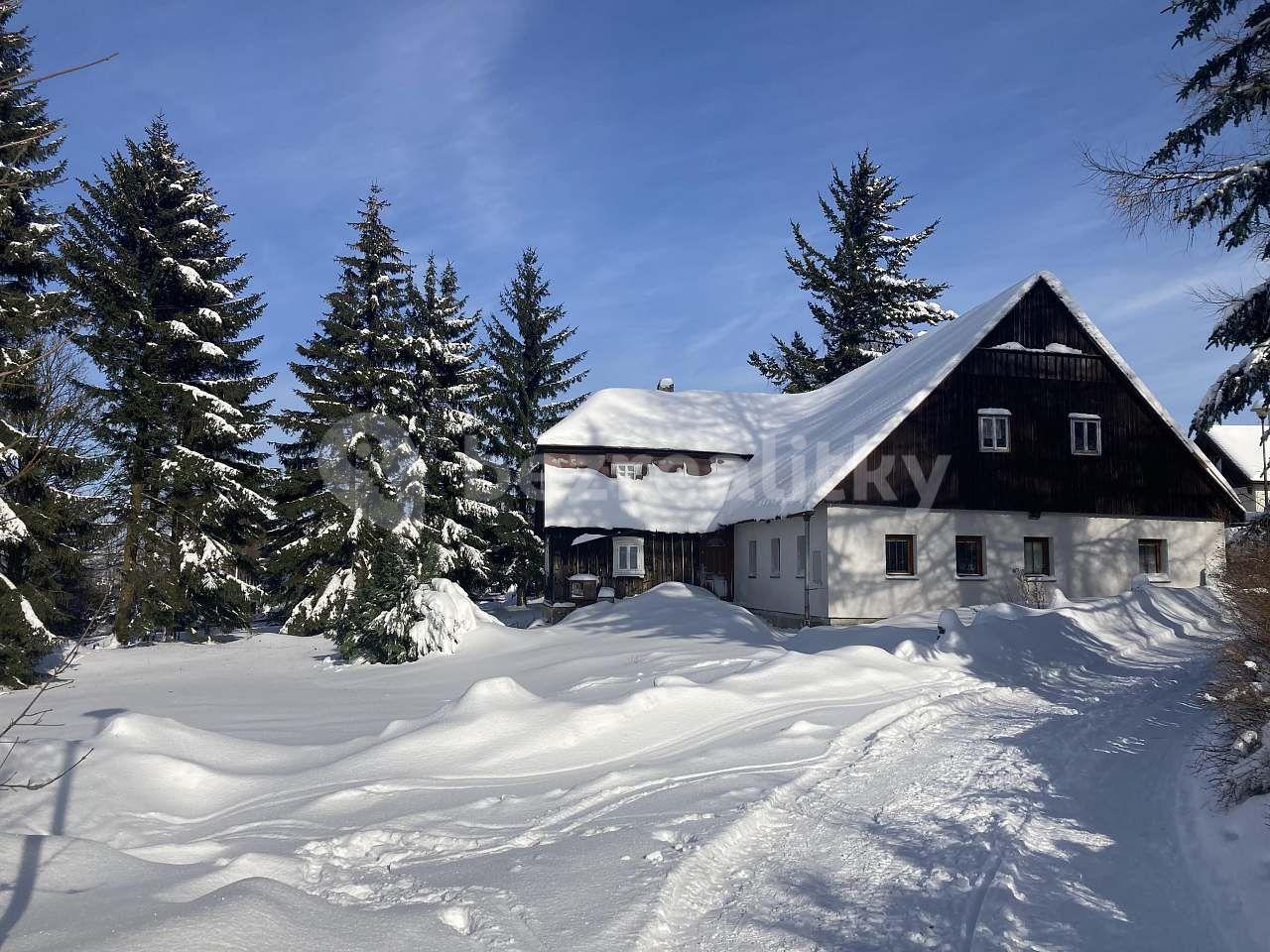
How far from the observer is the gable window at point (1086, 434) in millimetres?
24422

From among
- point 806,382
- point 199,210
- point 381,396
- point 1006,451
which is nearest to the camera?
point 1006,451

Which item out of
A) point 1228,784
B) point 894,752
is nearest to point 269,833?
point 894,752

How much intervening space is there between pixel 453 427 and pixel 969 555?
2031 centimetres

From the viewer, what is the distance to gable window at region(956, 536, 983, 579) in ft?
76.9

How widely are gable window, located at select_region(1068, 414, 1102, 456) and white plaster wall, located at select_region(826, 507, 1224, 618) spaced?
1.94m

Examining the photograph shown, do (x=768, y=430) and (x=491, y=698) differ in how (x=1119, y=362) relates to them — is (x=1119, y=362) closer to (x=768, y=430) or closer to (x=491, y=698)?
(x=768, y=430)

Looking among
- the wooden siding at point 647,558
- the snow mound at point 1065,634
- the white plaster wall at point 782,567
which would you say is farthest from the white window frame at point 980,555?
the wooden siding at point 647,558

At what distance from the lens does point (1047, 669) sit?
1430cm

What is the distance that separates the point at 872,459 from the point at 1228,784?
16180 millimetres

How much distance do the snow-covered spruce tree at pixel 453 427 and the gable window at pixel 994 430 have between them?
18.9 metres

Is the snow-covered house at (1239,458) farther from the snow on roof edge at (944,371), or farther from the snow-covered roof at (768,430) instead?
the snow on roof edge at (944,371)

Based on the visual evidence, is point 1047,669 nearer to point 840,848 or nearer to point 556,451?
point 840,848

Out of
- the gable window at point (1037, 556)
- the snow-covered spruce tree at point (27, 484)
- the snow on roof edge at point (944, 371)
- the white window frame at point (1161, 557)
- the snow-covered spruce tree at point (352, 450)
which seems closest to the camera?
the snow-covered spruce tree at point (27, 484)

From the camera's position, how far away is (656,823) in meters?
6.32
